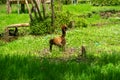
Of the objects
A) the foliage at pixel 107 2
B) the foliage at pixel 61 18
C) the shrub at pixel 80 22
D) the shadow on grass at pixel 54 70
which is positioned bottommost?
the foliage at pixel 107 2

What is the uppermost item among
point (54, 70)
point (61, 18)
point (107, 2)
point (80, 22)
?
point (54, 70)

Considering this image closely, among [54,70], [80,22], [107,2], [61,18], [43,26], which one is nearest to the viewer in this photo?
[54,70]

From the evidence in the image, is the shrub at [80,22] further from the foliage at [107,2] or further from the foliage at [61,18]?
the foliage at [107,2]

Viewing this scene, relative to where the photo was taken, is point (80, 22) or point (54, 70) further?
point (80, 22)

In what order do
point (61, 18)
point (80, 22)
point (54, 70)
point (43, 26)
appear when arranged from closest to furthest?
1. point (54, 70)
2. point (43, 26)
3. point (61, 18)
4. point (80, 22)

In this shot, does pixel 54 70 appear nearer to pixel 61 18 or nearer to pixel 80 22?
pixel 61 18

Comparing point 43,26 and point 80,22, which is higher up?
point 43,26

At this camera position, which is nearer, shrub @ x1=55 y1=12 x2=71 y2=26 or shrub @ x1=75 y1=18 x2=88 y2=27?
shrub @ x1=55 y1=12 x2=71 y2=26

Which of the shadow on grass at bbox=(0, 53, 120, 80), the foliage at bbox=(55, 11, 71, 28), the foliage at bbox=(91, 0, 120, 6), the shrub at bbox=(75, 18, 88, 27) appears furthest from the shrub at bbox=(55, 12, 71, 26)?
the foliage at bbox=(91, 0, 120, 6)

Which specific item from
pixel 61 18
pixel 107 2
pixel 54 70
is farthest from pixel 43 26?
pixel 107 2

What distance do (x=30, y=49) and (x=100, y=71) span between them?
6136mm

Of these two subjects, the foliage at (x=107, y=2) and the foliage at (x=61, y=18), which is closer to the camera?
the foliage at (x=61, y=18)

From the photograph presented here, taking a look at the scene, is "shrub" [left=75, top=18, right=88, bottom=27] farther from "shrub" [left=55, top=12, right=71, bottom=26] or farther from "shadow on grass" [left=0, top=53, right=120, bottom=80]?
"shadow on grass" [left=0, top=53, right=120, bottom=80]

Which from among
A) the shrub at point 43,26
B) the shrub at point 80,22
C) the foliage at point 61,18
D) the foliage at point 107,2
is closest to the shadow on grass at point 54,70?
the shrub at point 43,26
